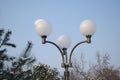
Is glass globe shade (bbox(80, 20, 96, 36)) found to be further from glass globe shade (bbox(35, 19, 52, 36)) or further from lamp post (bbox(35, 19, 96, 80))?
glass globe shade (bbox(35, 19, 52, 36))

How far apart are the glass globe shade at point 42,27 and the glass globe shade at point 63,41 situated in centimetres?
64

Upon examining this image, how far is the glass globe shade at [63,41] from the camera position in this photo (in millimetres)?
7473

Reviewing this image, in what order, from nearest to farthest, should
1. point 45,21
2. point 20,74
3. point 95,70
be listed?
point 45,21, point 20,74, point 95,70

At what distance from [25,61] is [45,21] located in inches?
166

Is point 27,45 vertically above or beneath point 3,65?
above

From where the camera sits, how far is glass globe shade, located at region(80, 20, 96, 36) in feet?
23.0

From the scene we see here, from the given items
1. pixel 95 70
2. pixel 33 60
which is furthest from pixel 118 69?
pixel 33 60

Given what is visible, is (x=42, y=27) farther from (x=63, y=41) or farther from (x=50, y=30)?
(x=63, y=41)

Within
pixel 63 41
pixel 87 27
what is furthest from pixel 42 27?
pixel 87 27

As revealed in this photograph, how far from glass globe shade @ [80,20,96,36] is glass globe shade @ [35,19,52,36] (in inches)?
35.1

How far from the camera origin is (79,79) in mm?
32656

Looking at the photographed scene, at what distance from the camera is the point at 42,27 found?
6.93 metres

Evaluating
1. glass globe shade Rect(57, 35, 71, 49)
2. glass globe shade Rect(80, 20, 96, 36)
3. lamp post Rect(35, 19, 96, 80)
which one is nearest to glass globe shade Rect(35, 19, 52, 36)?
lamp post Rect(35, 19, 96, 80)

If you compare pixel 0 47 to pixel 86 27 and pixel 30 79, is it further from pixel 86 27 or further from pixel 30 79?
pixel 86 27
